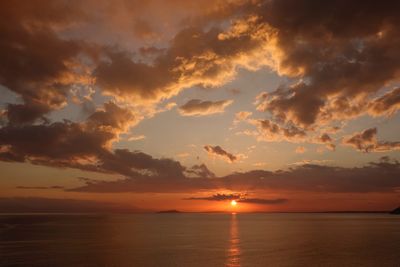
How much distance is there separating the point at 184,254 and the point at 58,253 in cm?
2259

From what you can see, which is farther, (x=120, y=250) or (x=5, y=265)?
(x=120, y=250)

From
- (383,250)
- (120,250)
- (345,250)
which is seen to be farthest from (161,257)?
(383,250)

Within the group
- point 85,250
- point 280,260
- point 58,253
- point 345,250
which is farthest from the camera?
point 345,250

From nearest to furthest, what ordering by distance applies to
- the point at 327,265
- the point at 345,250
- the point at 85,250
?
the point at 327,265, the point at 85,250, the point at 345,250

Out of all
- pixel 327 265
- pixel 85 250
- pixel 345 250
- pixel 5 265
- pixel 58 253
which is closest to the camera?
pixel 5 265

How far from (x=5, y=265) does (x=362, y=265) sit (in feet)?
174

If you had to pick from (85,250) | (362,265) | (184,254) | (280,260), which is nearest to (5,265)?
(85,250)

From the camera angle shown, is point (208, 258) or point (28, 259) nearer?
point (28, 259)

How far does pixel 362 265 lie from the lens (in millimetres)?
56000

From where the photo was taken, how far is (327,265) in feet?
183

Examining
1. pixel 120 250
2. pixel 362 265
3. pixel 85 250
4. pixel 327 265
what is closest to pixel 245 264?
pixel 327 265

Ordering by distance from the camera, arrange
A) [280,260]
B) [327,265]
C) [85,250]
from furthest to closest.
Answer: [85,250]
[280,260]
[327,265]

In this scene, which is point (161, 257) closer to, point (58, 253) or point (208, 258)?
point (208, 258)

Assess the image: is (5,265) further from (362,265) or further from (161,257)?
(362,265)
